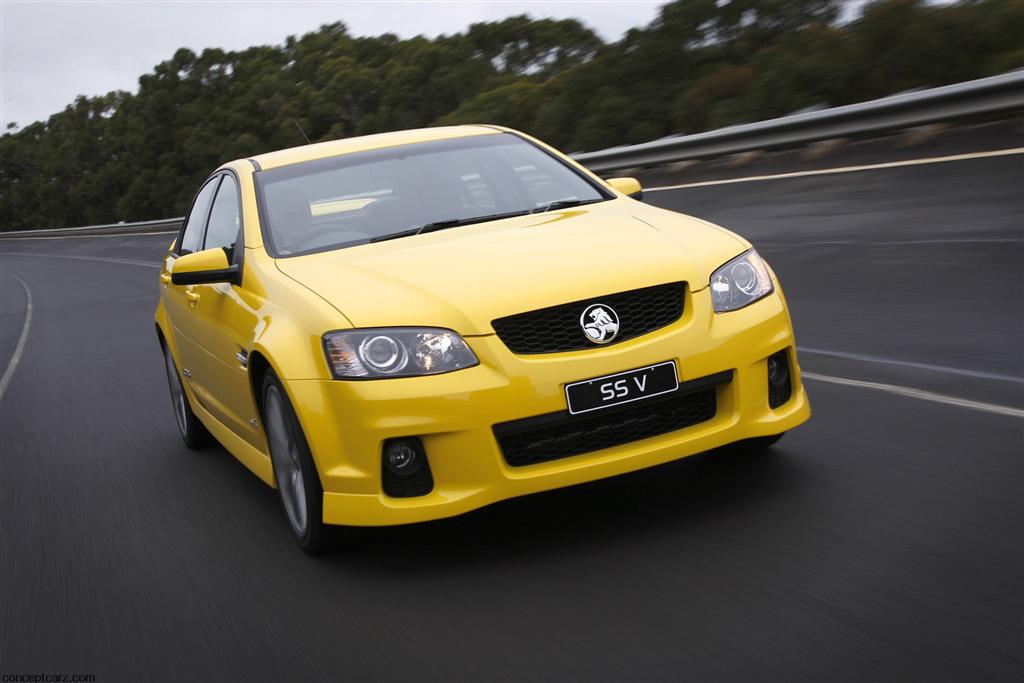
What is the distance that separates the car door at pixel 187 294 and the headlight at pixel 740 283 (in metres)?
2.61

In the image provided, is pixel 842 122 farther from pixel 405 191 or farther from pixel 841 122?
pixel 405 191

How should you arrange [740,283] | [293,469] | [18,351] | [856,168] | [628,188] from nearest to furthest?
[740,283] < [293,469] < [628,188] < [856,168] < [18,351]

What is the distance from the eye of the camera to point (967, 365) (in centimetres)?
638

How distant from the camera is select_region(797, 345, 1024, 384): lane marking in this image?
6066 millimetres

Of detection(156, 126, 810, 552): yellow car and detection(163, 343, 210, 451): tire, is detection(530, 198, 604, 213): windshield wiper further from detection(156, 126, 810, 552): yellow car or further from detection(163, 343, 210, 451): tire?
detection(163, 343, 210, 451): tire

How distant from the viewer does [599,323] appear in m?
4.35

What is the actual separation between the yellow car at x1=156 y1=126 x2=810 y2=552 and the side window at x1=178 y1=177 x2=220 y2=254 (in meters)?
1.54

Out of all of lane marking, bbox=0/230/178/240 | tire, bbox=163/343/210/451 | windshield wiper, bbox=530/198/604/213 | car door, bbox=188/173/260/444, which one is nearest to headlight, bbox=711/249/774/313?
windshield wiper, bbox=530/198/604/213

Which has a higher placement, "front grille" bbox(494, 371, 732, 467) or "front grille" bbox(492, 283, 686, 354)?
"front grille" bbox(492, 283, 686, 354)

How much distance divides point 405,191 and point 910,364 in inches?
104

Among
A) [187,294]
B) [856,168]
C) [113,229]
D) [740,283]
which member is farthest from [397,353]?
[113,229]

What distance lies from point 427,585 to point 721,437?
1091mm

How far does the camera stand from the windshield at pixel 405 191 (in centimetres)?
556

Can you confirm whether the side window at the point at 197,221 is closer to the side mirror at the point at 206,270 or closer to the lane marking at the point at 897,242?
the side mirror at the point at 206,270
